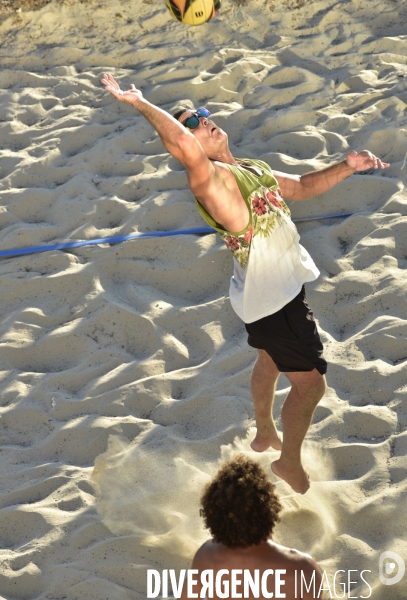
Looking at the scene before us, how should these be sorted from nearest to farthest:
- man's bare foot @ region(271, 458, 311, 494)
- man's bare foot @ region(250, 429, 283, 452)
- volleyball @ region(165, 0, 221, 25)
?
1. man's bare foot @ region(271, 458, 311, 494)
2. man's bare foot @ region(250, 429, 283, 452)
3. volleyball @ region(165, 0, 221, 25)

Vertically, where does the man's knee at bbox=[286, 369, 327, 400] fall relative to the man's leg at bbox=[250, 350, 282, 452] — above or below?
above

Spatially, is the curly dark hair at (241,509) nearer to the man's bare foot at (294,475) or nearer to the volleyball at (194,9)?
the man's bare foot at (294,475)

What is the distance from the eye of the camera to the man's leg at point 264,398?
3.25 metres

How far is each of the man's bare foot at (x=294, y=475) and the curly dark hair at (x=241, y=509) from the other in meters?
0.87

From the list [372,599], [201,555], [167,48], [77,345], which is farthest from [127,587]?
[167,48]

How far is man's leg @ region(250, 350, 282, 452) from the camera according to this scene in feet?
10.7

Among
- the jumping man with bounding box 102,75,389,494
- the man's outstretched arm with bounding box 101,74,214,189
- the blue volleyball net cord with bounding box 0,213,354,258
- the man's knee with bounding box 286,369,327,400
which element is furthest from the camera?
the blue volleyball net cord with bounding box 0,213,354,258

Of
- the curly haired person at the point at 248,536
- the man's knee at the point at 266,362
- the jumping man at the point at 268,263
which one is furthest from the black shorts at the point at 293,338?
the curly haired person at the point at 248,536

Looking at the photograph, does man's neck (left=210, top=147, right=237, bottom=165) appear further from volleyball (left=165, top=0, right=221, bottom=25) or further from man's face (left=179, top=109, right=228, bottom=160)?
volleyball (left=165, top=0, right=221, bottom=25)

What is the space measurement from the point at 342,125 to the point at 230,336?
2.16 m

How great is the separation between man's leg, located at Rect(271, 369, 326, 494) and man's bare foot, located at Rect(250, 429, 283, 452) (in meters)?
0.19

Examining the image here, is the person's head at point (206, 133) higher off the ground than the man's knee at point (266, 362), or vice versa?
the person's head at point (206, 133)

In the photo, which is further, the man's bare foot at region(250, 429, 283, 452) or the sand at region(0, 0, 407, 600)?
the man's bare foot at region(250, 429, 283, 452)

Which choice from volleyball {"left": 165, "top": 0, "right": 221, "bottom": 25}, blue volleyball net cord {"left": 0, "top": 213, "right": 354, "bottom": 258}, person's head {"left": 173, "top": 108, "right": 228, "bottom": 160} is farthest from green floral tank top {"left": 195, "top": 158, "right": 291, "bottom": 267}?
volleyball {"left": 165, "top": 0, "right": 221, "bottom": 25}
